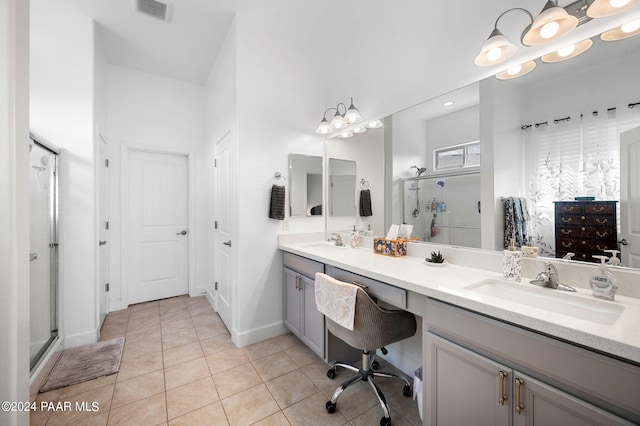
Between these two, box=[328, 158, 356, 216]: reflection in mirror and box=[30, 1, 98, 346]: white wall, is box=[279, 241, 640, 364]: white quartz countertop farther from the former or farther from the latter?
box=[30, 1, 98, 346]: white wall

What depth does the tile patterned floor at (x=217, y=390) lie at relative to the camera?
1.60 meters

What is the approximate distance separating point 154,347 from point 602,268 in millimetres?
3213

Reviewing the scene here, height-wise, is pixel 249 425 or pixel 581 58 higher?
pixel 581 58

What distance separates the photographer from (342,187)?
2.77 m

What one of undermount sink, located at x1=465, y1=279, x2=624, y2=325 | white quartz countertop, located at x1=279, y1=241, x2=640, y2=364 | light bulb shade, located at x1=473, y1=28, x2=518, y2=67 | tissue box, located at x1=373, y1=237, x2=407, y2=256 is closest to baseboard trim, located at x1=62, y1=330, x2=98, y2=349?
white quartz countertop, located at x1=279, y1=241, x2=640, y2=364

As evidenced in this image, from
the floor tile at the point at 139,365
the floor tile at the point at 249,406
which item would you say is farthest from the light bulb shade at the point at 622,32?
the floor tile at the point at 139,365

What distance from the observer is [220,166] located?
9.91ft

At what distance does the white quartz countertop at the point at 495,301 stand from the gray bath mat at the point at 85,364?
1917mm

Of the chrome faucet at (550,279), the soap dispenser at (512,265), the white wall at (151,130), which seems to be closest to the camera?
the chrome faucet at (550,279)

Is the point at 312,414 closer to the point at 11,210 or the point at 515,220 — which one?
the point at 515,220

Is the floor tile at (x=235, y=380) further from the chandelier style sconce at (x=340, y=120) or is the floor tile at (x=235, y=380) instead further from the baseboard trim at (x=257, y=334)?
the chandelier style sconce at (x=340, y=120)

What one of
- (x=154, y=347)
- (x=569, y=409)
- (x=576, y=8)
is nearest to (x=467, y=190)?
(x=576, y=8)

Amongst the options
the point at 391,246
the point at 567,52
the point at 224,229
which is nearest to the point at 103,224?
the point at 224,229

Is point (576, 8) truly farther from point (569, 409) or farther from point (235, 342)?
point (235, 342)
